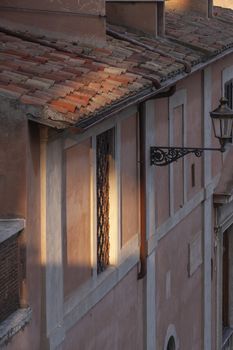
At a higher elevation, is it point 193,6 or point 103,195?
point 193,6

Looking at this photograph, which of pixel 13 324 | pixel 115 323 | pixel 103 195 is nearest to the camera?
pixel 13 324

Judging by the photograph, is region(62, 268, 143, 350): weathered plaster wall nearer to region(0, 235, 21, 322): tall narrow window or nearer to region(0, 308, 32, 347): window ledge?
region(0, 308, 32, 347): window ledge

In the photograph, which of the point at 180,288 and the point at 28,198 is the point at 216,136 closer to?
the point at 180,288

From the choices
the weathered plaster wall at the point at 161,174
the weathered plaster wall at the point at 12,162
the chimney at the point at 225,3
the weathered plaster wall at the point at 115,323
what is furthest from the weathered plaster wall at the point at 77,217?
the chimney at the point at 225,3

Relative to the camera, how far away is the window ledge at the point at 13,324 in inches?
303

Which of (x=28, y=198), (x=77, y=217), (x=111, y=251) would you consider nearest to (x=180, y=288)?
(x=111, y=251)

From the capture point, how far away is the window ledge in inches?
303

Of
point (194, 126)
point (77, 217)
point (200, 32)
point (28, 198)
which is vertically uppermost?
point (200, 32)

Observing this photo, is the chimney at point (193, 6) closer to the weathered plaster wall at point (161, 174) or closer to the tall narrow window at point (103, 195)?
the weathered plaster wall at point (161, 174)

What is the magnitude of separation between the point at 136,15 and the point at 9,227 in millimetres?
6306

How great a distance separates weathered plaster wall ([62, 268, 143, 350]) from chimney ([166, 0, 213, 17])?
6.99 meters

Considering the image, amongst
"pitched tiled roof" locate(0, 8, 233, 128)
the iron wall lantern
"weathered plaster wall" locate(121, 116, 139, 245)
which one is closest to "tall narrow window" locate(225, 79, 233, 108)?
"pitched tiled roof" locate(0, 8, 233, 128)

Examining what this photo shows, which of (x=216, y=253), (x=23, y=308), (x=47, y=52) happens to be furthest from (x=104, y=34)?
(x=216, y=253)

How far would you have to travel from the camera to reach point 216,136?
12242 mm
